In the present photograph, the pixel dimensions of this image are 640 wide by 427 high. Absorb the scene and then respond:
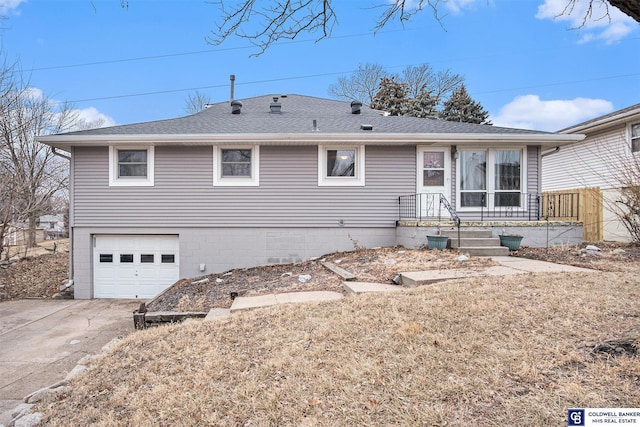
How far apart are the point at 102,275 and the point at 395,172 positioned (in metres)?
8.17

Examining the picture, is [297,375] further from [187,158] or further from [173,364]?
[187,158]

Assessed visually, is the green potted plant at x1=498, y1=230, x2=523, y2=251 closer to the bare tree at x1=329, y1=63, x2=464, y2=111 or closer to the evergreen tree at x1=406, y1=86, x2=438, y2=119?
the evergreen tree at x1=406, y1=86, x2=438, y2=119

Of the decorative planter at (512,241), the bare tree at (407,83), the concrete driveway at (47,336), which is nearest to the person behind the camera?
the concrete driveway at (47,336)

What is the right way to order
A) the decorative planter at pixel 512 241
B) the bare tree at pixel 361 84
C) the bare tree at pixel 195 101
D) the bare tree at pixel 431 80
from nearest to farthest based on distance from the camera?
the decorative planter at pixel 512 241 → the bare tree at pixel 361 84 → the bare tree at pixel 195 101 → the bare tree at pixel 431 80

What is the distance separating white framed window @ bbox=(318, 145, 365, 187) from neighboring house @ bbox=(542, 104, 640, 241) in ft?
18.9

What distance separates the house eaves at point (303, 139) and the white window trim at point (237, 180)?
0.66 ft

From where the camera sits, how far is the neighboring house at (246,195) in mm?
8547

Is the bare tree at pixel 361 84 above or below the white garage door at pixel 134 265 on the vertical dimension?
above

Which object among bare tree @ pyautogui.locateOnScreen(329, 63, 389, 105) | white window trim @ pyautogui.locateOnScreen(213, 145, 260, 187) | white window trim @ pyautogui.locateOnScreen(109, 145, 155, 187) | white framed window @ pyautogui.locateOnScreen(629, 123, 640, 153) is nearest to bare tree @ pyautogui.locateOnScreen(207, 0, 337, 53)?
white window trim @ pyautogui.locateOnScreen(213, 145, 260, 187)

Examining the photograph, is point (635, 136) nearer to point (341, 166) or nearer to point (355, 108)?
point (355, 108)

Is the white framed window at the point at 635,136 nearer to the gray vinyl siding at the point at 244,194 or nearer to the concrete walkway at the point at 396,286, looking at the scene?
the gray vinyl siding at the point at 244,194

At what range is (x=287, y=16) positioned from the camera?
3.43 m

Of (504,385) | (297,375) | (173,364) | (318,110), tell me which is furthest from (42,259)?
(504,385)

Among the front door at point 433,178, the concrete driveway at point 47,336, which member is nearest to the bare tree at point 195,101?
the concrete driveway at point 47,336
